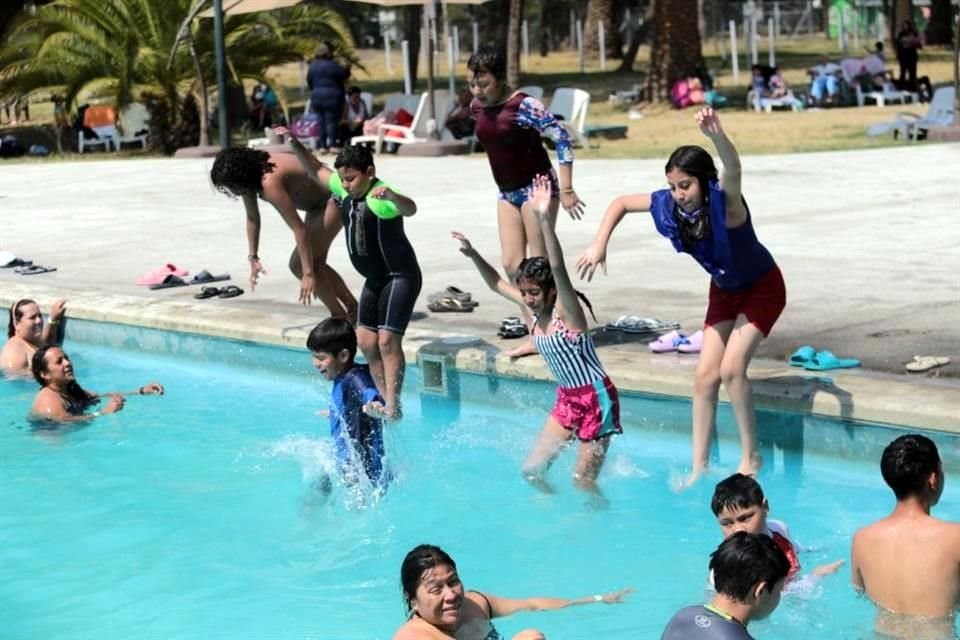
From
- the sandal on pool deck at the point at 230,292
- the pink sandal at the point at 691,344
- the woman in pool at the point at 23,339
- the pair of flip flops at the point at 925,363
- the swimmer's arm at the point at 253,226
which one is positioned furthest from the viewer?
the sandal on pool deck at the point at 230,292

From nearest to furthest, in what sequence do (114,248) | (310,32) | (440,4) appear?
(114,248) < (440,4) < (310,32)

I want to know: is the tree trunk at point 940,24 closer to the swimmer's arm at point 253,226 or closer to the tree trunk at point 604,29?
the tree trunk at point 604,29

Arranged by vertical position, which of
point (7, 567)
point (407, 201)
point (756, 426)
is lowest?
point (7, 567)

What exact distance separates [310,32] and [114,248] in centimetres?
1971

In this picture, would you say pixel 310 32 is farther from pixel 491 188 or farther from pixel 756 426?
pixel 756 426

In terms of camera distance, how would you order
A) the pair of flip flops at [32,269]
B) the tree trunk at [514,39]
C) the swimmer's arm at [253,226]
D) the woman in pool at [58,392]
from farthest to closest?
1. the tree trunk at [514,39]
2. the pair of flip flops at [32,269]
3. the swimmer's arm at [253,226]
4. the woman in pool at [58,392]

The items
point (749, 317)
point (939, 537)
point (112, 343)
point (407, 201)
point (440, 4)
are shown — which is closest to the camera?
point (939, 537)

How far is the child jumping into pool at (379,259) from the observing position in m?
8.03

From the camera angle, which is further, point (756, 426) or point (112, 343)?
point (112, 343)

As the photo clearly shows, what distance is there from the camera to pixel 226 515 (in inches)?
300

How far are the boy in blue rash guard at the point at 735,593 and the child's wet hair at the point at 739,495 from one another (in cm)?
86

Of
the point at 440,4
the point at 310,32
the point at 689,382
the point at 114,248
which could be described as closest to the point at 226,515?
the point at 689,382

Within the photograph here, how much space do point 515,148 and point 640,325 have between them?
126 cm

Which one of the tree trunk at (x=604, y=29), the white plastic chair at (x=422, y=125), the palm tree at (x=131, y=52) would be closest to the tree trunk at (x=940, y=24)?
the tree trunk at (x=604, y=29)
